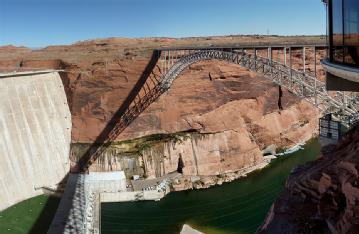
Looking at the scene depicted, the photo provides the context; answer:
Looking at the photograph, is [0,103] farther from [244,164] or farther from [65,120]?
[244,164]

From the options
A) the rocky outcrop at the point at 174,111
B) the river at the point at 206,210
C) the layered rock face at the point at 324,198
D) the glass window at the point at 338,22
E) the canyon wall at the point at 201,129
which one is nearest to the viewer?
the layered rock face at the point at 324,198

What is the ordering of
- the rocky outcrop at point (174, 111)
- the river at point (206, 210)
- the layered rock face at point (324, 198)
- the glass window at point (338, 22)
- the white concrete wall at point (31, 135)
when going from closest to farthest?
1. the layered rock face at point (324, 198)
2. the glass window at point (338, 22)
3. the river at point (206, 210)
4. the white concrete wall at point (31, 135)
5. the rocky outcrop at point (174, 111)

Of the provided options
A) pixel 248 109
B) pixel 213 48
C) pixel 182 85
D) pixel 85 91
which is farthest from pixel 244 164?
pixel 85 91

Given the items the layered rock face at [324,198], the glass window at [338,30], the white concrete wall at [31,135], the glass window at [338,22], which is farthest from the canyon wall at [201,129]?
the layered rock face at [324,198]

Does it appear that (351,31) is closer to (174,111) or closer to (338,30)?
(338,30)

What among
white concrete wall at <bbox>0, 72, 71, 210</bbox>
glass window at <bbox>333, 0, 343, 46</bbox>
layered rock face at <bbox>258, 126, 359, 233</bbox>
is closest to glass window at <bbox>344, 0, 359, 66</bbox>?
glass window at <bbox>333, 0, 343, 46</bbox>

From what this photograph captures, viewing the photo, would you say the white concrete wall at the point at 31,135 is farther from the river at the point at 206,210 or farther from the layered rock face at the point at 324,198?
the layered rock face at the point at 324,198
